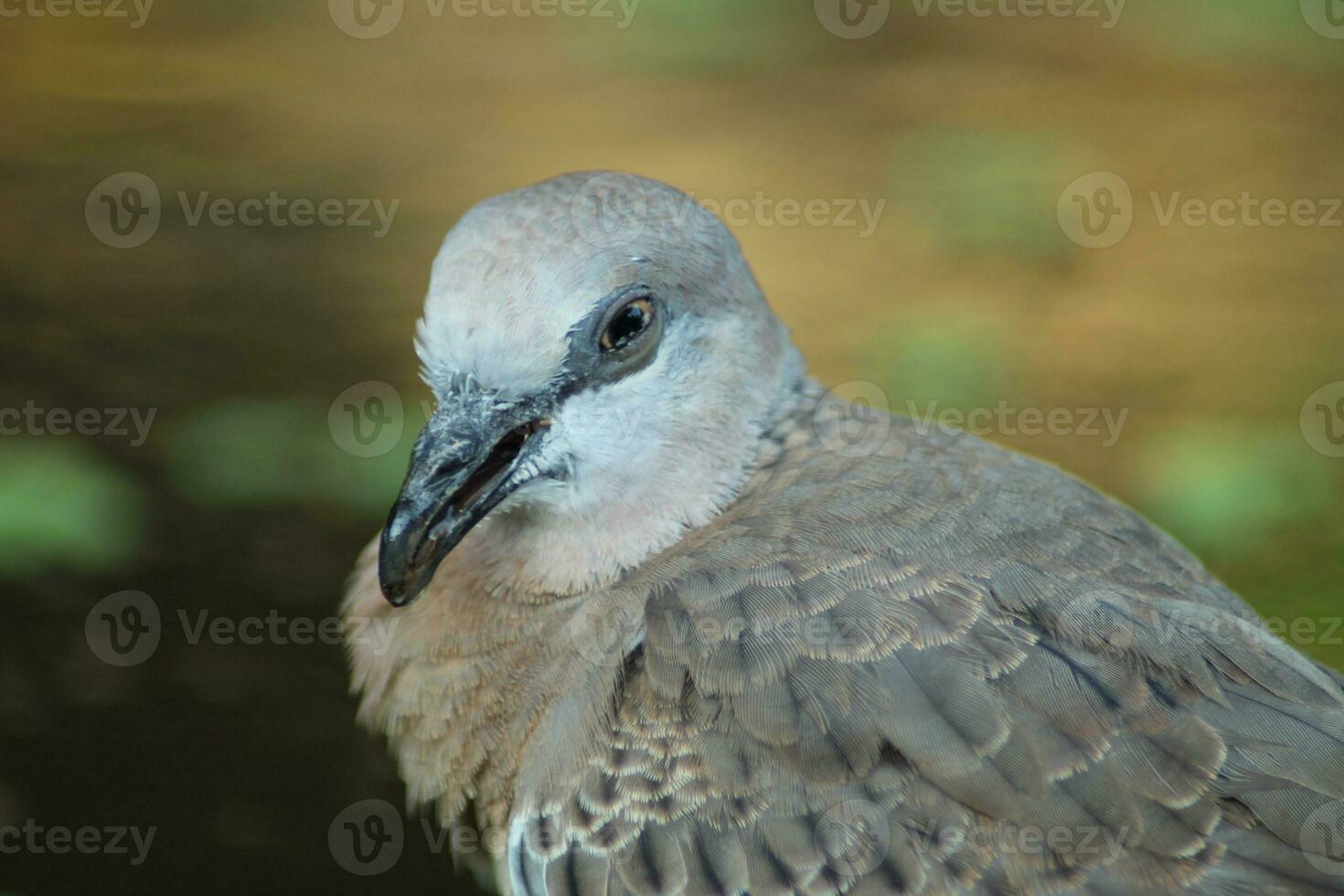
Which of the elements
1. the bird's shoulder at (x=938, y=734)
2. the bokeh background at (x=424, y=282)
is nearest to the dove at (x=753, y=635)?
the bird's shoulder at (x=938, y=734)

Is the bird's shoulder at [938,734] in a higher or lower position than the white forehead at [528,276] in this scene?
lower

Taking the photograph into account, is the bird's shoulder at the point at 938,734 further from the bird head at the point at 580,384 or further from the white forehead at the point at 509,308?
the white forehead at the point at 509,308

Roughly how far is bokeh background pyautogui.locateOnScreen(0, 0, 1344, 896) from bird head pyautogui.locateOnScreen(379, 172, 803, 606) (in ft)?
4.07

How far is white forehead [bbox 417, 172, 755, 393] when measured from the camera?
8.07ft

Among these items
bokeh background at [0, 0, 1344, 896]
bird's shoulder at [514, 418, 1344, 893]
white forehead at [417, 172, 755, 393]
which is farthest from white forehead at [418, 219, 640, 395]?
bokeh background at [0, 0, 1344, 896]

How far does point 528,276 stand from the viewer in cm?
247

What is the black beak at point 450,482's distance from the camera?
7.94 ft

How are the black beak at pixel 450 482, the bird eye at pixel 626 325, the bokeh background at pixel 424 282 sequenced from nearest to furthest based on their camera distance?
1. the black beak at pixel 450 482
2. the bird eye at pixel 626 325
3. the bokeh background at pixel 424 282

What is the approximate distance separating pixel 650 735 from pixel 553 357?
70 cm

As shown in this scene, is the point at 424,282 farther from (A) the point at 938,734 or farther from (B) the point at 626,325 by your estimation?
(A) the point at 938,734

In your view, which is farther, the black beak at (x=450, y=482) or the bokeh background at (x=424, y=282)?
the bokeh background at (x=424, y=282)

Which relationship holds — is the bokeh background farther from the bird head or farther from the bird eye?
the bird eye

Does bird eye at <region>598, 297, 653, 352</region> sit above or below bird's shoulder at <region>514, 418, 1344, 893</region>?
above

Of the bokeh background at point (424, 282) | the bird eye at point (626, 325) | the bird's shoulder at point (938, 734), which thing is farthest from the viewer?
the bokeh background at point (424, 282)
